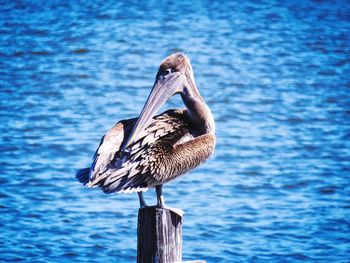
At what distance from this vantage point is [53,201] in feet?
31.0

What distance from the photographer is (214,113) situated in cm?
1245

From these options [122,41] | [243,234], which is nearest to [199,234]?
[243,234]

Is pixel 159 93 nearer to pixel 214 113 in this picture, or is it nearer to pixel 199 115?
pixel 199 115

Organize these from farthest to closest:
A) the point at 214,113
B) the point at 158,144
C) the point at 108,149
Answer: the point at 214,113 → the point at 158,144 → the point at 108,149

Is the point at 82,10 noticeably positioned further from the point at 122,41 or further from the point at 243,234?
the point at 243,234

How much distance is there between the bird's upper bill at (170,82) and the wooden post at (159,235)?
89 cm

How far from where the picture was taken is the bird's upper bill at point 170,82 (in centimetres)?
530

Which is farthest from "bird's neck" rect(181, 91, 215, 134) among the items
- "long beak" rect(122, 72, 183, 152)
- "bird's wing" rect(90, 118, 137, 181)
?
"bird's wing" rect(90, 118, 137, 181)

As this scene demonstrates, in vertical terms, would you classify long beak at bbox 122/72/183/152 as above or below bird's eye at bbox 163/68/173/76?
below

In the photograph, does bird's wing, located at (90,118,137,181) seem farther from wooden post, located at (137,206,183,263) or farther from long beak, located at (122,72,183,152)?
wooden post, located at (137,206,183,263)

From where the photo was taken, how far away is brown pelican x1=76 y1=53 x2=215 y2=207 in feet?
15.9

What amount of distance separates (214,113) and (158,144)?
291 inches

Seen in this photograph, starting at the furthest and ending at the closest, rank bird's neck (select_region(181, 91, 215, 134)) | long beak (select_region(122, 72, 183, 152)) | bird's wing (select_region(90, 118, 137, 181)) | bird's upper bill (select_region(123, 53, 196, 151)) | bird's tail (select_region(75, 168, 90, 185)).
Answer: bird's neck (select_region(181, 91, 215, 134)), bird's upper bill (select_region(123, 53, 196, 151)), long beak (select_region(122, 72, 183, 152)), bird's tail (select_region(75, 168, 90, 185)), bird's wing (select_region(90, 118, 137, 181))

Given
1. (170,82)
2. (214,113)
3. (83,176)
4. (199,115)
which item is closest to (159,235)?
(83,176)
